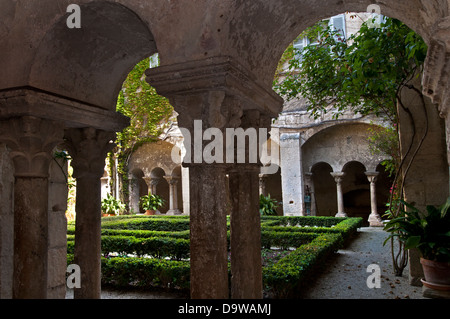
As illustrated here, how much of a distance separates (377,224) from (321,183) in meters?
4.19

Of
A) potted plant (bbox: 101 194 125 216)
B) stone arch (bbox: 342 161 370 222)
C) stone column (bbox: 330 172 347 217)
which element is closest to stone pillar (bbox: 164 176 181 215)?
potted plant (bbox: 101 194 125 216)

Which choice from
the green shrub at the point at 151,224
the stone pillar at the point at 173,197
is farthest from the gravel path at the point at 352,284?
the stone pillar at the point at 173,197

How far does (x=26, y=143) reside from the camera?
2.45m

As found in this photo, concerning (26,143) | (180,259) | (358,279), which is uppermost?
(26,143)

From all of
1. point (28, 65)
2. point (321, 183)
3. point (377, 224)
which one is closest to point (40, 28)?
point (28, 65)

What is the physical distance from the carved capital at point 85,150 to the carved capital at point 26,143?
1.54 ft

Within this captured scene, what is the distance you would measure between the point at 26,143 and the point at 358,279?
4.91 m

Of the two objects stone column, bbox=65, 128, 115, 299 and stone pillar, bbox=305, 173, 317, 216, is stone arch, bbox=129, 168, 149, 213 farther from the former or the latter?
stone column, bbox=65, 128, 115, 299

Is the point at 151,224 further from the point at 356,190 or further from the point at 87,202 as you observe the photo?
the point at 356,190

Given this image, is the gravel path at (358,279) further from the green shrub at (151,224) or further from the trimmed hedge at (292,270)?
the green shrub at (151,224)

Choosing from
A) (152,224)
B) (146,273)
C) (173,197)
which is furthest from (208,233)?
(173,197)

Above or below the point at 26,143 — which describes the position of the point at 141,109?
above

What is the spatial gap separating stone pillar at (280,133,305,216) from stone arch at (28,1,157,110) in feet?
34.7
